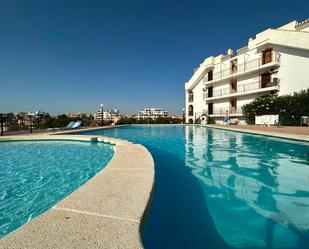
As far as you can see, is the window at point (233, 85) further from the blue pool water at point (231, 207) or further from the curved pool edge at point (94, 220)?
the curved pool edge at point (94, 220)

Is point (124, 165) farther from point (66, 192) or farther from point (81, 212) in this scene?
point (81, 212)

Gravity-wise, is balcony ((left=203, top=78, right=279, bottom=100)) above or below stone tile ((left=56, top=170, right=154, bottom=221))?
above

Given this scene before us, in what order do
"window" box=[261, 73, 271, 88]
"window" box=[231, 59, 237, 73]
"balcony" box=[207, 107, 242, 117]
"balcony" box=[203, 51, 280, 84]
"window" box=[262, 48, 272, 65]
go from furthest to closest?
"window" box=[231, 59, 237, 73], "balcony" box=[207, 107, 242, 117], "window" box=[261, 73, 271, 88], "window" box=[262, 48, 272, 65], "balcony" box=[203, 51, 280, 84]

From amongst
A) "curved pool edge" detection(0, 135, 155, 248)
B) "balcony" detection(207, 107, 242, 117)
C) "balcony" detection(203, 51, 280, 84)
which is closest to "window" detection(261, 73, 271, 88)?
"balcony" detection(203, 51, 280, 84)

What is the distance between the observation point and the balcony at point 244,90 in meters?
19.8

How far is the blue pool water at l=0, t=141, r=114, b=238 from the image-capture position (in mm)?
2949

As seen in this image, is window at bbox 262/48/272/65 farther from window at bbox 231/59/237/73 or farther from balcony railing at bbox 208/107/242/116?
balcony railing at bbox 208/107/242/116

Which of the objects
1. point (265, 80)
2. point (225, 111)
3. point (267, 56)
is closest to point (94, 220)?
point (265, 80)

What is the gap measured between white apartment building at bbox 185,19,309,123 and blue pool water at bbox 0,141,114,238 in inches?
802

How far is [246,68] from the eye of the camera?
2272 centimetres

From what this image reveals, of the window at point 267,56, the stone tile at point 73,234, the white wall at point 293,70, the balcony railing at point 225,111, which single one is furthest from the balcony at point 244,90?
the stone tile at point 73,234

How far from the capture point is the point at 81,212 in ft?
6.17

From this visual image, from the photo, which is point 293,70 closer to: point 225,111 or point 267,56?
point 267,56

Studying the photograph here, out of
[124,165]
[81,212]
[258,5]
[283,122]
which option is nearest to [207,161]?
[124,165]
